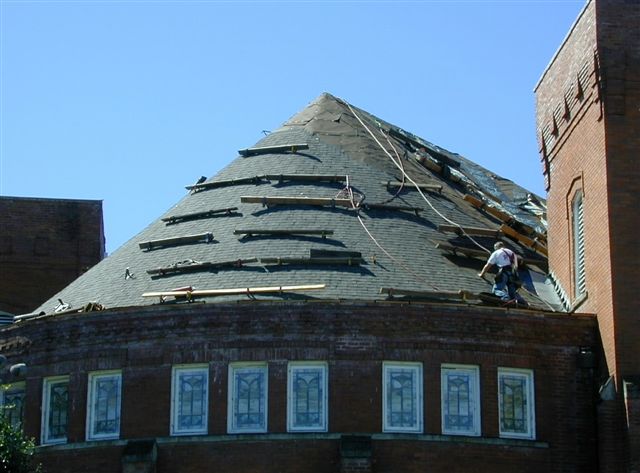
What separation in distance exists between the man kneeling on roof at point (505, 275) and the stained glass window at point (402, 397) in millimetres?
2790

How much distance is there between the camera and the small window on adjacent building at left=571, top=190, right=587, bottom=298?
36.8 m

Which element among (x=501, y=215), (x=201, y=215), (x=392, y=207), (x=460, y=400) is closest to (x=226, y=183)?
(x=201, y=215)

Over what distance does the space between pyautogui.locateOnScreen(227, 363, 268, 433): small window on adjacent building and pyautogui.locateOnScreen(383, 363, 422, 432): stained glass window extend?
2422 millimetres

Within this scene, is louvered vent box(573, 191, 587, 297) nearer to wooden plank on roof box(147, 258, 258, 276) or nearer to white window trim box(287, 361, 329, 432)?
white window trim box(287, 361, 329, 432)

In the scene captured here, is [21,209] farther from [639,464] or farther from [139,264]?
[639,464]

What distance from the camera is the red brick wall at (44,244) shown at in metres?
49.3

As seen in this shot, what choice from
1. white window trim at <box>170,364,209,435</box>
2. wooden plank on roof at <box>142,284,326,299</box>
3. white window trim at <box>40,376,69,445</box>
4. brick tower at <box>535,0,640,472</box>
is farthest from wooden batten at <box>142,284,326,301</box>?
brick tower at <box>535,0,640,472</box>

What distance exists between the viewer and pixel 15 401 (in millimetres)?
36094

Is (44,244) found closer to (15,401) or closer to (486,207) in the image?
(15,401)

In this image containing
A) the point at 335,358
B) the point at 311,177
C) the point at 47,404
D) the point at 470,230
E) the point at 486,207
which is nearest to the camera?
the point at 335,358

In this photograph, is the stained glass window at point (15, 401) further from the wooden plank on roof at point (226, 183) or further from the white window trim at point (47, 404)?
the wooden plank on roof at point (226, 183)

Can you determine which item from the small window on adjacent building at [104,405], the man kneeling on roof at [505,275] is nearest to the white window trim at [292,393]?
the small window on adjacent building at [104,405]

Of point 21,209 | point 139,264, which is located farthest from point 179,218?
point 21,209

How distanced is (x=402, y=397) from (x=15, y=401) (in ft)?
27.5
